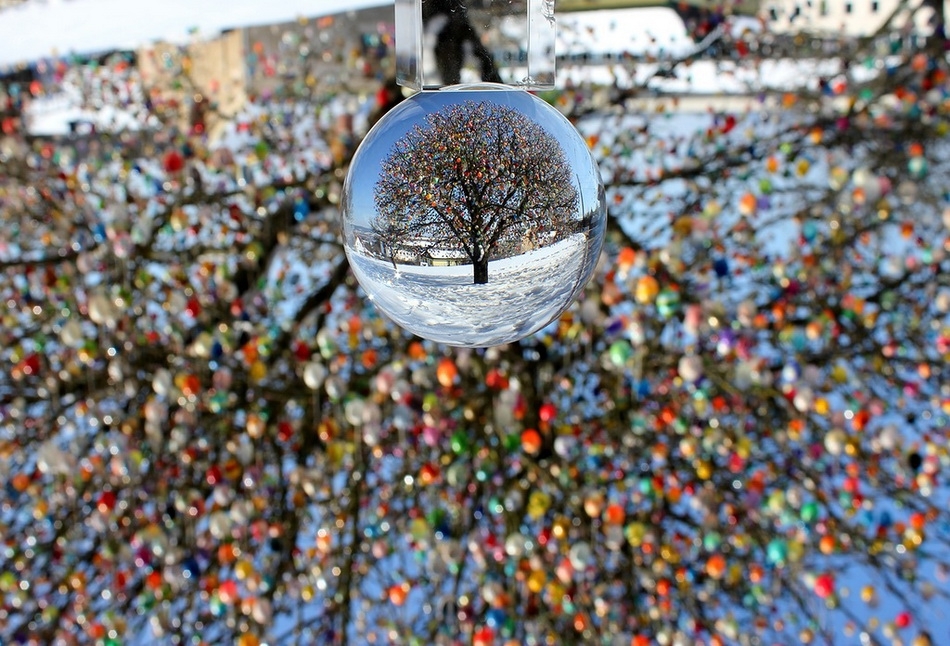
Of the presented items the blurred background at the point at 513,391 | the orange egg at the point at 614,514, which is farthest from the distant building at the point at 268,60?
the orange egg at the point at 614,514

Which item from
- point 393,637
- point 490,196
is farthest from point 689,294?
point 490,196

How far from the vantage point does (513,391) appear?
2564 mm

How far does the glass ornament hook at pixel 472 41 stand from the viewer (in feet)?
2.31

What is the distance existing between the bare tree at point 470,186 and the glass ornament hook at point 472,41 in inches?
2.6

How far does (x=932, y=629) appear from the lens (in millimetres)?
3428

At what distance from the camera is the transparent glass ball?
66 cm

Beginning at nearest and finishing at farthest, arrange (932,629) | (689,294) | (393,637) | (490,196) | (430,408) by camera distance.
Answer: (490,196) < (430,408) < (689,294) < (393,637) < (932,629)

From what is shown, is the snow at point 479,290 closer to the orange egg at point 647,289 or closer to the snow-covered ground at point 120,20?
the orange egg at point 647,289

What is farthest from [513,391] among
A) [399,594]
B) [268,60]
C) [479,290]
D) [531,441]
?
[268,60]

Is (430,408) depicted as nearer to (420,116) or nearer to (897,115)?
(420,116)

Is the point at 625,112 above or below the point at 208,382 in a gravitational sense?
above

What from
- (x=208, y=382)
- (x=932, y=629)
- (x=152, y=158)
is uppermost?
(x=152, y=158)

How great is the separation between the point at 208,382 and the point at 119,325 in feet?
1.29

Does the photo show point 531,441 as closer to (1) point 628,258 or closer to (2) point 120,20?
(1) point 628,258
